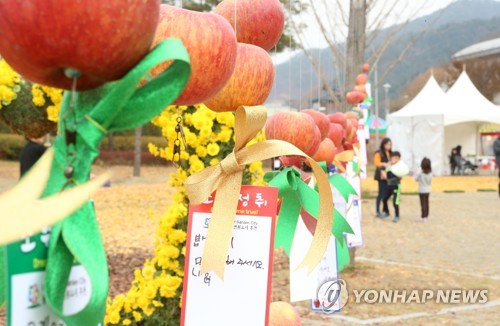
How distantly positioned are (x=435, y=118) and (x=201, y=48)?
76.5ft

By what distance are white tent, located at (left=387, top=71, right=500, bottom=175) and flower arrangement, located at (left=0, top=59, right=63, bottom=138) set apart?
70.8 ft

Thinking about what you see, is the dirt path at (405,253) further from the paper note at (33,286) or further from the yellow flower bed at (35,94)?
the paper note at (33,286)

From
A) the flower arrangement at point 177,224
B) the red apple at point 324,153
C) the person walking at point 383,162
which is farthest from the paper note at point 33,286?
the person walking at point 383,162

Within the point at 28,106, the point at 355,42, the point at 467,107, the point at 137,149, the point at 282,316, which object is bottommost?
the point at 282,316

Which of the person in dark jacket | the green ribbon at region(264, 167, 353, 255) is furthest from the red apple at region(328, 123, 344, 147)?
the person in dark jacket

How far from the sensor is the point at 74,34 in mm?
692

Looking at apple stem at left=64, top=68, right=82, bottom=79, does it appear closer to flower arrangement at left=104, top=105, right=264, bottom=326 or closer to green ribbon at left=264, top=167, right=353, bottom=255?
green ribbon at left=264, top=167, right=353, bottom=255

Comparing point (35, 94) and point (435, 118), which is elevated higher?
point (435, 118)

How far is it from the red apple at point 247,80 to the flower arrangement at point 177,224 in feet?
5.26

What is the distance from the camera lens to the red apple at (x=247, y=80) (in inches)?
56.7

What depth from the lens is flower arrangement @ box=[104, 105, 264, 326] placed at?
311cm

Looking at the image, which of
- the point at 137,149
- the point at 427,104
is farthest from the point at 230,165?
the point at 427,104

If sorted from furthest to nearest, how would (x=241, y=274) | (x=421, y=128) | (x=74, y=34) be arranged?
(x=421, y=128)
(x=241, y=274)
(x=74, y=34)

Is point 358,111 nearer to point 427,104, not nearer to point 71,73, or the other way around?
point 71,73
